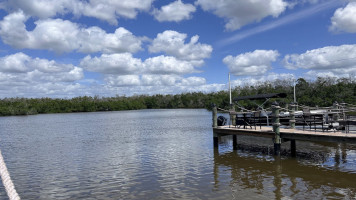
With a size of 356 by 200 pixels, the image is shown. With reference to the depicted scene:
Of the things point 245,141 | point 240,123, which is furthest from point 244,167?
point 245,141

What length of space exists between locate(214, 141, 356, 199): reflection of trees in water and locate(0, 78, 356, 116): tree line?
20466 millimetres

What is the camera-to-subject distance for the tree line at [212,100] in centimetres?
4559

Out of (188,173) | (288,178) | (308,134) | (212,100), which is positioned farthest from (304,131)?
(212,100)

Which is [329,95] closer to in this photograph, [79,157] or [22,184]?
[79,157]

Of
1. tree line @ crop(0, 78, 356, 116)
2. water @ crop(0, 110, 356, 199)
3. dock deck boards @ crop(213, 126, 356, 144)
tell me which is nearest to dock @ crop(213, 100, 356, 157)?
dock deck boards @ crop(213, 126, 356, 144)

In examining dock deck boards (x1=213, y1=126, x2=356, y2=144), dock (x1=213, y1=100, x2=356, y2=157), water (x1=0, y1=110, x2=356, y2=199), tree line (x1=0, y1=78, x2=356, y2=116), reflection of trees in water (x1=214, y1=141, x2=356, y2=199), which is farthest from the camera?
tree line (x1=0, y1=78, x2=356, y2=116)

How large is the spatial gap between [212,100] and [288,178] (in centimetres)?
8236

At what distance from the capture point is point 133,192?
32.7 ft

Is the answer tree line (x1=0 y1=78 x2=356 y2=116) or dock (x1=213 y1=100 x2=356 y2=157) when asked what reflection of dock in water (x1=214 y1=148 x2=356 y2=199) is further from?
tree line (x1=0 y1=78 x2=356 y2=116)

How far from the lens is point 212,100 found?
305ft

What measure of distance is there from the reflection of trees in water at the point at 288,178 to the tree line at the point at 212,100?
2047cm

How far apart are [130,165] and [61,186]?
3735 mm

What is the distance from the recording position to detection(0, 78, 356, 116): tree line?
150ft

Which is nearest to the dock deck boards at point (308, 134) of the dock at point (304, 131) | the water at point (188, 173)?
the dock at point (304, 131)
